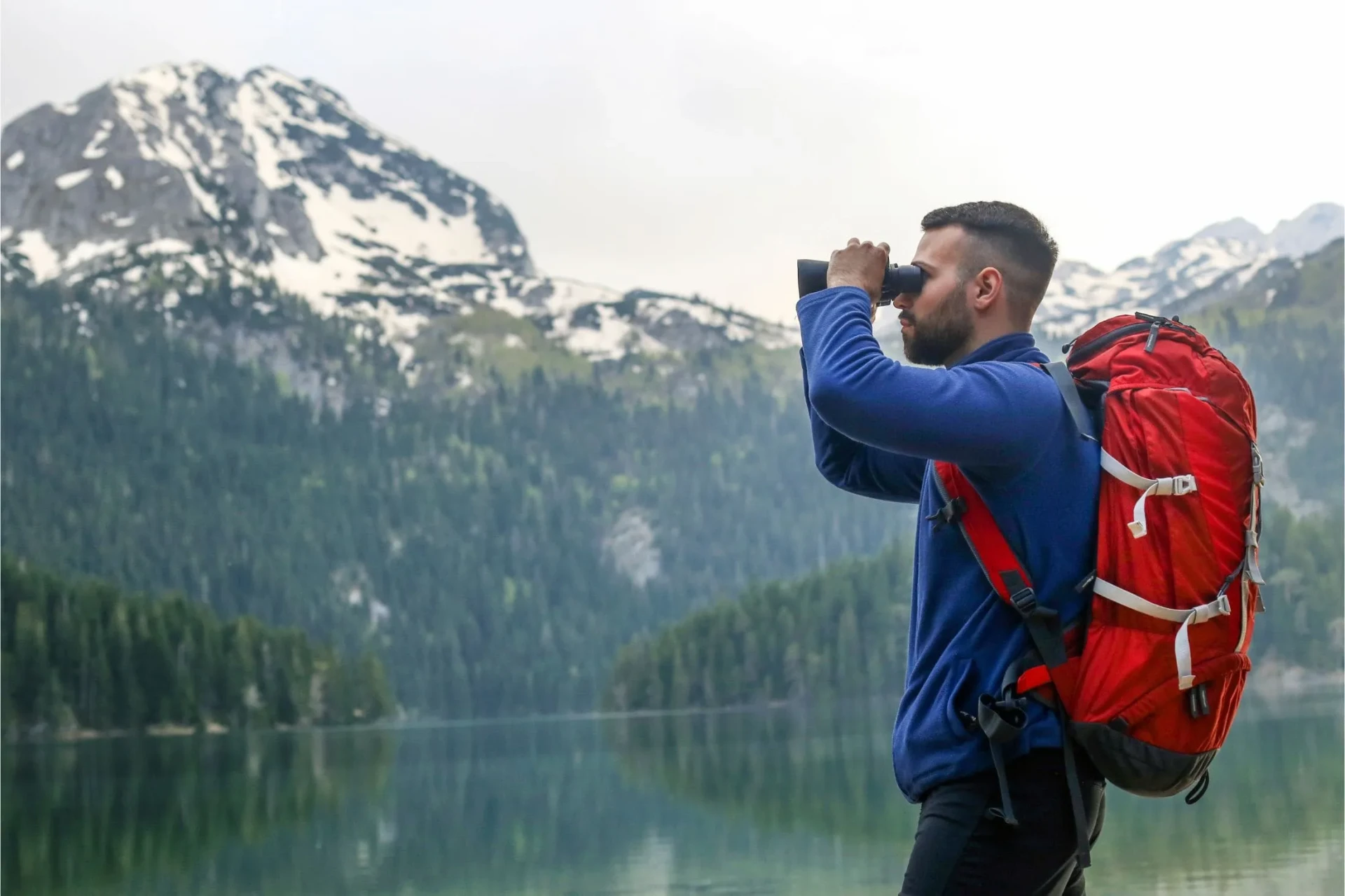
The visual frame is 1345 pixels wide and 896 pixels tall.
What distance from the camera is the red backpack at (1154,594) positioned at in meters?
2.92

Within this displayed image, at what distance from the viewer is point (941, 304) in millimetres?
3367

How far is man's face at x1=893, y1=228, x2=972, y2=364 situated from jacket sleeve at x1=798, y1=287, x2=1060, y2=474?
0.90 ft

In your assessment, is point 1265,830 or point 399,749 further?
point 399,749

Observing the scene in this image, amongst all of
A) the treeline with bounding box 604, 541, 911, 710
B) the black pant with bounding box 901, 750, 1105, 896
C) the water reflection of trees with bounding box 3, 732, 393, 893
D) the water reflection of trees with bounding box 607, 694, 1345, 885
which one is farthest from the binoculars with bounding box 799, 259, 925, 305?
the treeline with bounding box 604, 541, 911, 710

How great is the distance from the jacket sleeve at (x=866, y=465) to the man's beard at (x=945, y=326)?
1.32 ft

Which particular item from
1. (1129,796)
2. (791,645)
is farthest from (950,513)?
(791,645)

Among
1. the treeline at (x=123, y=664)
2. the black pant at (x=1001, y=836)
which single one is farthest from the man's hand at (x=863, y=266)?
the treeline at (x=123, y=664)

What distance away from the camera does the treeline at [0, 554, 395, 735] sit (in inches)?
4606

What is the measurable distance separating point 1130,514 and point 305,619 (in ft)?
651

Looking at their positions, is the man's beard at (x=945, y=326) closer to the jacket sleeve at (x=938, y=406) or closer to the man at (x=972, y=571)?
the man at (x=972, y=571)

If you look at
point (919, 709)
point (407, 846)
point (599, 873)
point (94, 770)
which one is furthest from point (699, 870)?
point (94, 770)

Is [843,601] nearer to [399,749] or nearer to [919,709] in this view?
[399,749]

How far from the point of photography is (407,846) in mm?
27422

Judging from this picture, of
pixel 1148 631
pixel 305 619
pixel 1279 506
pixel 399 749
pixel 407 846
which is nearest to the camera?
pixel 1148 631
